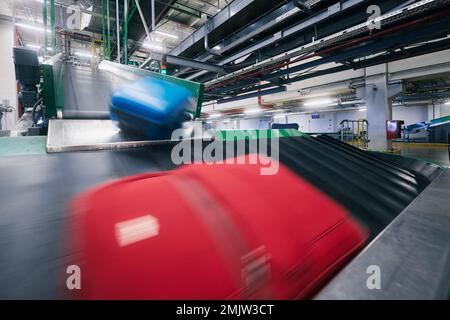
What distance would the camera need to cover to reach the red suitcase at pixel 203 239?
1.98ft

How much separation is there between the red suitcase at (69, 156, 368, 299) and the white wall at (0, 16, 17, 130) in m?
5.62

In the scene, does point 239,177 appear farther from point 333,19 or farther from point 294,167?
point 333,19

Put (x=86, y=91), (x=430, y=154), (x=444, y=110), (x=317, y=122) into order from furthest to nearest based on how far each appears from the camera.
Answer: (x=317, y=122)
(x=444, y=110)
(x=430, y=154)
(x=86, y=91)

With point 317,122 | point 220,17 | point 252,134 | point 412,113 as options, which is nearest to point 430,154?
point 220,17

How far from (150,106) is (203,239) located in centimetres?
89

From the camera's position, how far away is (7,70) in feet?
14.9

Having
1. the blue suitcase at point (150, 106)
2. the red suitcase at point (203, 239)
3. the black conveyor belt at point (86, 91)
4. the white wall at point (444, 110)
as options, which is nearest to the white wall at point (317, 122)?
the white wall at point (444, 110)

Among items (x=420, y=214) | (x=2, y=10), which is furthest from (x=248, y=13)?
(x=2, y=10)

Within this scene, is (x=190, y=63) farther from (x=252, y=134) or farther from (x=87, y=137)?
(x=87, y=137)

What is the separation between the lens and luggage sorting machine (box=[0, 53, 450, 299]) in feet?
2.08

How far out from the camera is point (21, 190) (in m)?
0.89

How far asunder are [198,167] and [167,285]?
701 mm

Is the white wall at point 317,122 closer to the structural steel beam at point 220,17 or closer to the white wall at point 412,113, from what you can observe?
the white wall at point 412,113
